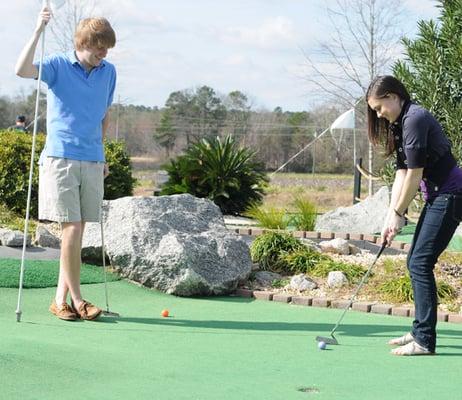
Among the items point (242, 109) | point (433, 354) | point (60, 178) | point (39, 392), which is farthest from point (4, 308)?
point (242, 109)

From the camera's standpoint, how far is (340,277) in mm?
7836

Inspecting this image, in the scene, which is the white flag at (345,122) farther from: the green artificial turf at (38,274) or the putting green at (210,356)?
the putting green at (210,356)

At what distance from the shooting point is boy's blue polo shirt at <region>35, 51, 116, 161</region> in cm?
605

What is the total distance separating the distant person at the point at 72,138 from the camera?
19.7 feet

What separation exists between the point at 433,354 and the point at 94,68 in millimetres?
2887

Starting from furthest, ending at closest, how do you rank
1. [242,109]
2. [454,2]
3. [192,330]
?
[242,109] → [454,2] → [192,330]

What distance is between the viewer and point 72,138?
605cm

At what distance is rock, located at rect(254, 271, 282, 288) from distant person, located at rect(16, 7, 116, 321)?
2.27m

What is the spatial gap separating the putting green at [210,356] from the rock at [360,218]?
5.18 metres

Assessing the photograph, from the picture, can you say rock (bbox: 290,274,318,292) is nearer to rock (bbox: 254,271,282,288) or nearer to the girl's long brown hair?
rock (bbox: 254,271,282,288)

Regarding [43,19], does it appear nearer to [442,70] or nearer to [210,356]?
[210,356]

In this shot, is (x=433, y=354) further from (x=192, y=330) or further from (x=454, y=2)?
(x=454, y=2)

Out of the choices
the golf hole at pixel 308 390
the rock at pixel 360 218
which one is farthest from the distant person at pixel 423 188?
the rock at pixel 360 218

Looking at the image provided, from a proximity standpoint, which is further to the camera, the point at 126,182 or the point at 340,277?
the point at 126,182
